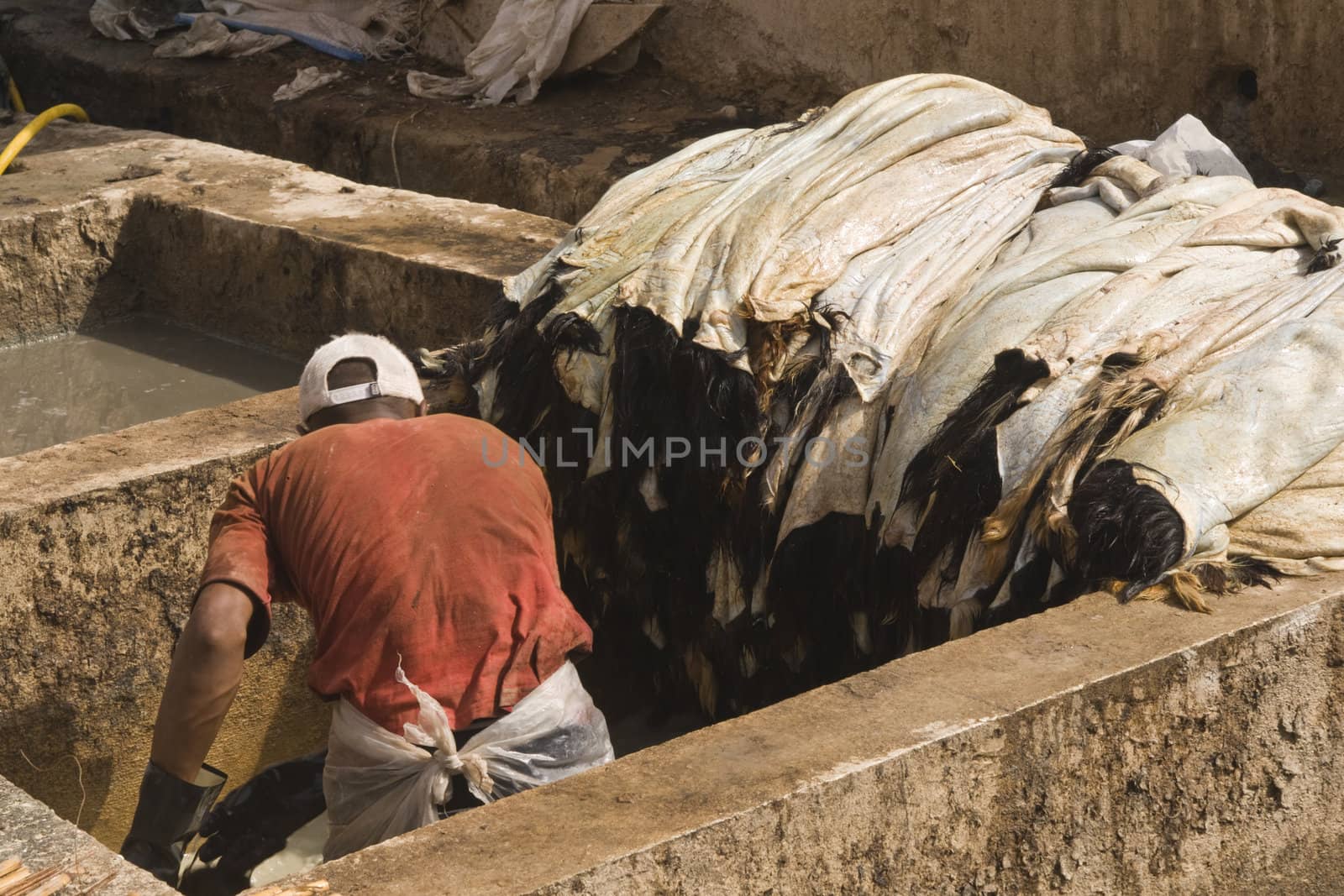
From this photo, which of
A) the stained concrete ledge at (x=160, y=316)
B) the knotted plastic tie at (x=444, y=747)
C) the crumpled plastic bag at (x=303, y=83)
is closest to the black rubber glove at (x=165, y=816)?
the knotted plastic tie at (x=444, y=747)

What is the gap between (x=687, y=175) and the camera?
468 centimetres

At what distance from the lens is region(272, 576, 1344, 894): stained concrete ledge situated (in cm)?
227

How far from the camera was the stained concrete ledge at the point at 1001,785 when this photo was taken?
227 centimetres

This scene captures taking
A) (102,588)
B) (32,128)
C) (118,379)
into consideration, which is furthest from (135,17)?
(102,588)

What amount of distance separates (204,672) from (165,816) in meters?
0.40

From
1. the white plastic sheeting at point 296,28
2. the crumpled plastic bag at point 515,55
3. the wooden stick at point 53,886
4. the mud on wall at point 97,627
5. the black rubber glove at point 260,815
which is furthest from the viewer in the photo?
the white plastic sheeting at point 296,28

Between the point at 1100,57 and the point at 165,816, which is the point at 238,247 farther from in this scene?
the point at 1100,57

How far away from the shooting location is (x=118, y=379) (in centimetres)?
657

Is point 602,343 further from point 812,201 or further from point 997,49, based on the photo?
point 997,49

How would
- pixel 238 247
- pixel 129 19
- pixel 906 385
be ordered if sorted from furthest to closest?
pixel 129 19 < pixel 238 247 < pixel 906 385

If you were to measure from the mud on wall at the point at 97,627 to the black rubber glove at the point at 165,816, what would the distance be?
823mm

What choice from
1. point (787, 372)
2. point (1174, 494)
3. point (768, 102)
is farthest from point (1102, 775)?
point (768, 102)

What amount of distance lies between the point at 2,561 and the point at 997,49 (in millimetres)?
5144

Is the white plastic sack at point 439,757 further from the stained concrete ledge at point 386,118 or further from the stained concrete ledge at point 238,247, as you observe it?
the stained concrete ledge at point 386,118
